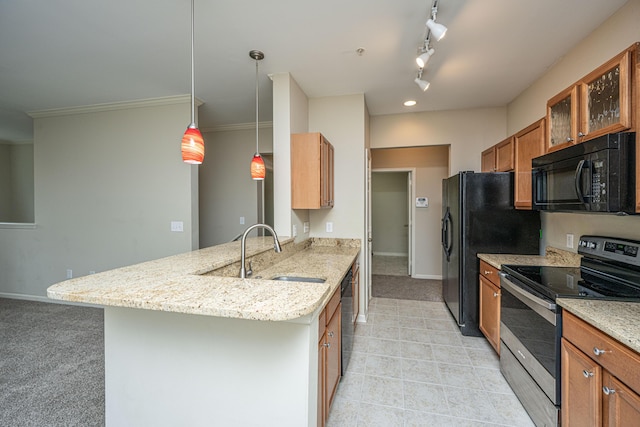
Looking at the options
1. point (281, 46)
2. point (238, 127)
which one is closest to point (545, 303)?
point (281, 46)

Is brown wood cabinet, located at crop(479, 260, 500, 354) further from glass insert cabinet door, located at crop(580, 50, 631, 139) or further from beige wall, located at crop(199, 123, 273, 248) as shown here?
beige wall, located at crop(199, 123, 273, 248)

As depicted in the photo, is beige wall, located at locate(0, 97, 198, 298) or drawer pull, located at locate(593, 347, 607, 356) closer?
drawer pull, located at locate(593, 347, 607, 356)

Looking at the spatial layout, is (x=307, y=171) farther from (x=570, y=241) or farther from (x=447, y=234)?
(x=570, y=241)

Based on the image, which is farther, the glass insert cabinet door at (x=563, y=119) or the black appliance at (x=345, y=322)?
the black appliance at (x=345, y=322)

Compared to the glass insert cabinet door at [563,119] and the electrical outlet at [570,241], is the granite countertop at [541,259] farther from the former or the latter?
the glass insert cabinet door at [563,119]

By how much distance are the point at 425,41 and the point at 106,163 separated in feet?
13.0

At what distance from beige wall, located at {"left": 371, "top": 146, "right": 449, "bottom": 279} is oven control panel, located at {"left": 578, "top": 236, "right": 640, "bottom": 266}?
2.77 m

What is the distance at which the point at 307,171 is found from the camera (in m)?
2.64

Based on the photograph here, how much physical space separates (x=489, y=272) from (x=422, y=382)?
1.15m

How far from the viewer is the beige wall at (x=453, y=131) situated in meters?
3.55

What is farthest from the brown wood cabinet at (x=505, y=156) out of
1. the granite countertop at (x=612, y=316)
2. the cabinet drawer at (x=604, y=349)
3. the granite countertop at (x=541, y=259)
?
the cabinet drawer at (x=604, y=349)

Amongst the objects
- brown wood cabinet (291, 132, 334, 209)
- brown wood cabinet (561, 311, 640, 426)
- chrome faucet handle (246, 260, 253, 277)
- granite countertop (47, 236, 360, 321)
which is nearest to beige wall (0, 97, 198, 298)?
brown wood cabinet (291, 132, 334, 209)

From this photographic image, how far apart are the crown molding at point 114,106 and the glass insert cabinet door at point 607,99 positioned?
144 inches

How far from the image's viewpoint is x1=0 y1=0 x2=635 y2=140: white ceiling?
179 centimetres
